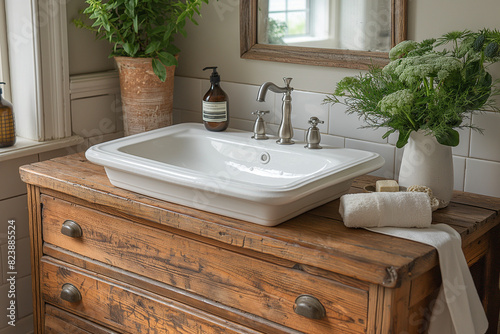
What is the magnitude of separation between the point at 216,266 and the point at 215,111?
2.01 ft

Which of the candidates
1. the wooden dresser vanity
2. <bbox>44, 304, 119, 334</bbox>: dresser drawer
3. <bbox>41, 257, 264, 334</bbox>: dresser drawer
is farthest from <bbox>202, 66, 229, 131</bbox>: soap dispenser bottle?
<bbox>44, 304, 119, 334</bbox>: dresser drawer

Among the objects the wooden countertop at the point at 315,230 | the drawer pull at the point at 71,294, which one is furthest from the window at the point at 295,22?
the drawer pull at the point at 71,294

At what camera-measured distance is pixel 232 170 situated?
1.83 metres

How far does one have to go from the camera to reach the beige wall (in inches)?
62.2

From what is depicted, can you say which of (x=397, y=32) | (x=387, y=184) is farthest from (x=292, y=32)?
(x=387, y=184)

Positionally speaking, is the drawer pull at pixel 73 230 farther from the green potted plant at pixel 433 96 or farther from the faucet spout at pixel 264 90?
the green potted plant at pixel 433 96

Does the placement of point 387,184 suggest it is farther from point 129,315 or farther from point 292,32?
point 129,315

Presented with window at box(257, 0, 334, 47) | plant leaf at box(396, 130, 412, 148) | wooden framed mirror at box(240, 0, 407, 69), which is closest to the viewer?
plant leaf at box(396, 130, 412, 148)

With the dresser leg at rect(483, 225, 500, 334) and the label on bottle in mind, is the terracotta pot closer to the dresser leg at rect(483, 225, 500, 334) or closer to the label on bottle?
the label on bottle

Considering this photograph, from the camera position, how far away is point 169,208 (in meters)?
1.51

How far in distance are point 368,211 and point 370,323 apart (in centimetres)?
24

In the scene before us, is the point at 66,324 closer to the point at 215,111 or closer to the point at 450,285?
the point at 215,111

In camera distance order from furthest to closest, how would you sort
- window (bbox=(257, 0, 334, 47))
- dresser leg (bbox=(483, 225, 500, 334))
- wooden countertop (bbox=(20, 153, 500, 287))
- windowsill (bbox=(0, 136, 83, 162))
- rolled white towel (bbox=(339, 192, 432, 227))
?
windowsill (bbox=(0, 136, 83, 162))
window (bbox=(257, 0, 334, 47))
dresser leg (bbox=(483, 225, 500, 334))
rolled white towel (bbox=(339, 192, 432, 227))
wooden countertop (bbox=(20, 153, 500, 287))

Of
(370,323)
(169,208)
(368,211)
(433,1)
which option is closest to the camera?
(370,323)
